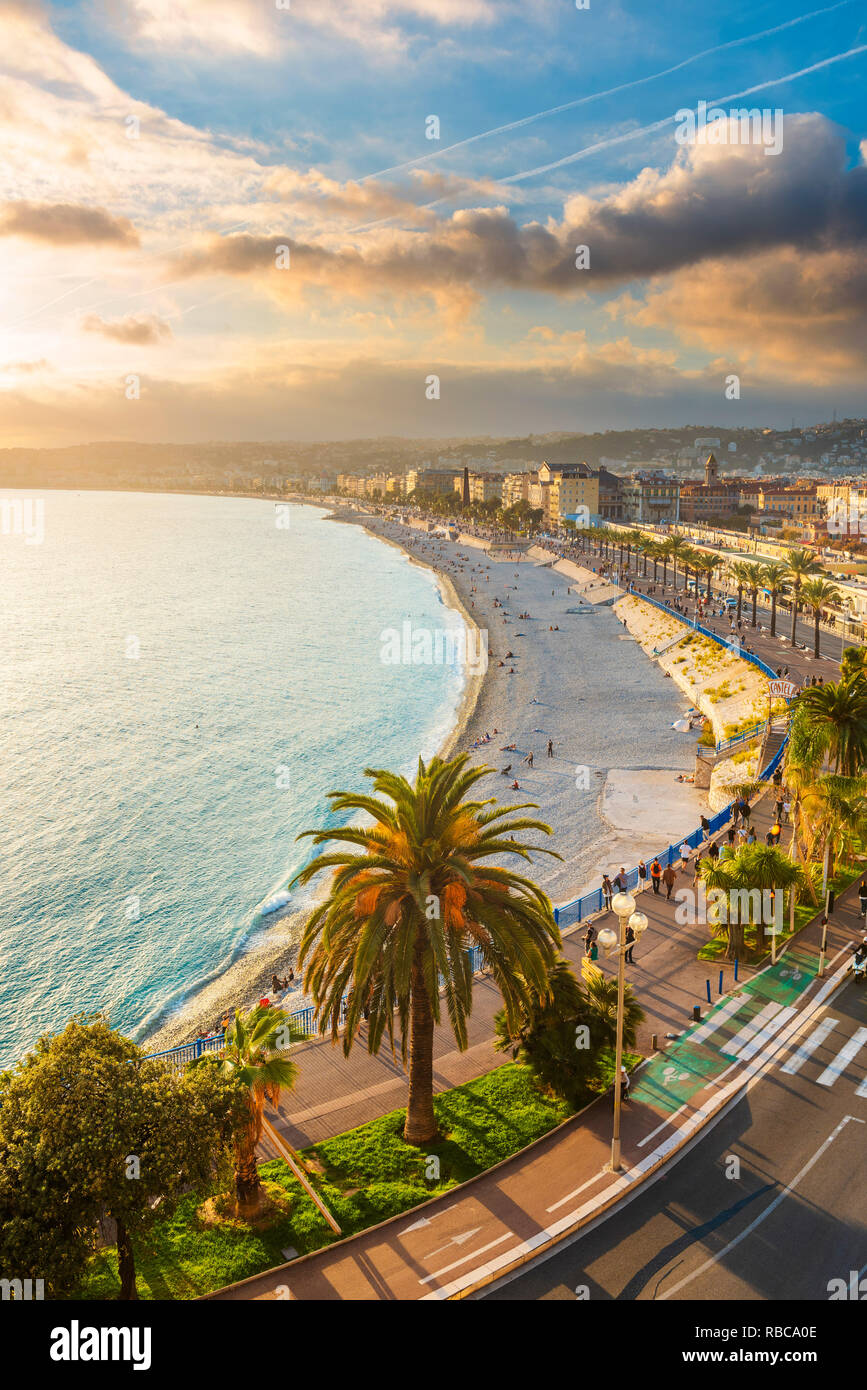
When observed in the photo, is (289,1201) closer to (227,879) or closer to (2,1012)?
(2,1012)

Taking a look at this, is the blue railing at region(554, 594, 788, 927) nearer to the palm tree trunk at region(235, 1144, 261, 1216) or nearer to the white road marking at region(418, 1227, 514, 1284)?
the white road marking at region(418, 1227, 514, 1284)

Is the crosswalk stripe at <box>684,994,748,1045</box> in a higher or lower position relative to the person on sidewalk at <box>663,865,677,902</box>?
lower

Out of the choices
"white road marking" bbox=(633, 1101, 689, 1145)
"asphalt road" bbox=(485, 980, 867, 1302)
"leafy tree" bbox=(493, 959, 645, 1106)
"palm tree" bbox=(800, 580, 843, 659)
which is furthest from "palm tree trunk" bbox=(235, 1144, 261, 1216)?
"palm tree" bbox=(800, 580, 843, 659)

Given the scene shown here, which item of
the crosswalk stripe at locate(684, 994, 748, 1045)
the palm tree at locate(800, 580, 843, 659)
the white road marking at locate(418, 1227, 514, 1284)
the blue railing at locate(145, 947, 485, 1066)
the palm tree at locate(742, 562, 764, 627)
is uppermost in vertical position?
the palm tree at locate(742, 562, 764, 627)

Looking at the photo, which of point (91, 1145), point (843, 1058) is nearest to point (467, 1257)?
point (91, 1145)

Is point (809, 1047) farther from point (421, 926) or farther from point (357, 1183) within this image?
point (357, 1183)

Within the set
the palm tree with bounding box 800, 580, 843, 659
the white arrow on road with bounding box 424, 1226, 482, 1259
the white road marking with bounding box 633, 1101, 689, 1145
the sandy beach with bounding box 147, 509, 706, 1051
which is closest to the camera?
the white arrow on road with bounding box 424, 1226, 482, 1259
